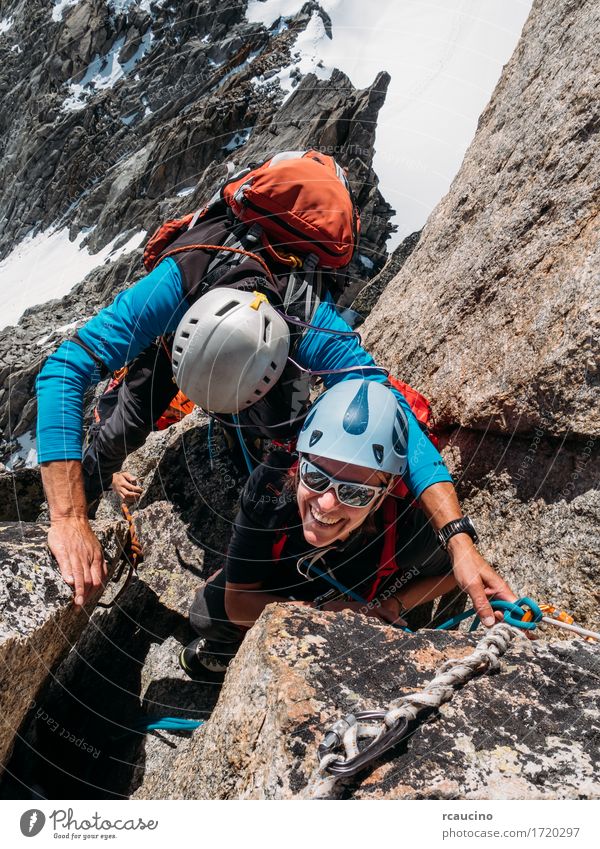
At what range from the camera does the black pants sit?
3.75 metres

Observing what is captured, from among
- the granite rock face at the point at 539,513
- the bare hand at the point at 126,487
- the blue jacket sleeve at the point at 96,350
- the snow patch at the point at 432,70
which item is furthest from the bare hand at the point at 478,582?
the snow patch at the point at 432,70

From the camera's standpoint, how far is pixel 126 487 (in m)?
5.79

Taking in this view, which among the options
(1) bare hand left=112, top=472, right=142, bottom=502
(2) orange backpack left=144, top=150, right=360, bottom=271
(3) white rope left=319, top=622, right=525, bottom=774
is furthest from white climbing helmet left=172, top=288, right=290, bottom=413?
(1) bare hand left=112, top=472, right=142, bottom=502

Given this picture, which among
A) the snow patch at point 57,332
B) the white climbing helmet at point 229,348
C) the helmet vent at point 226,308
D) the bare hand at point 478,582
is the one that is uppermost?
the helmet vent at point 226,308

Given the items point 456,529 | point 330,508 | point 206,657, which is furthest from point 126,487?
point 456,529

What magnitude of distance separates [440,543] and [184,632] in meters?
2.46

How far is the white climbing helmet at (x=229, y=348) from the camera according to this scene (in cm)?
369

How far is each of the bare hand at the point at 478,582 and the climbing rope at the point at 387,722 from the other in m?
0.49

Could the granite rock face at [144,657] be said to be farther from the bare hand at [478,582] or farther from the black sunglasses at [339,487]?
the bare hand at [478,582]

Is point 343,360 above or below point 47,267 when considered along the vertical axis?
above

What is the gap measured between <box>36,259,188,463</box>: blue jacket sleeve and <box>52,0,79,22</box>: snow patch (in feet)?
342

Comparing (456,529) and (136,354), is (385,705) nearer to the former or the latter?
(456,529)

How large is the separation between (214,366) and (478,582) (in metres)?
2.06
